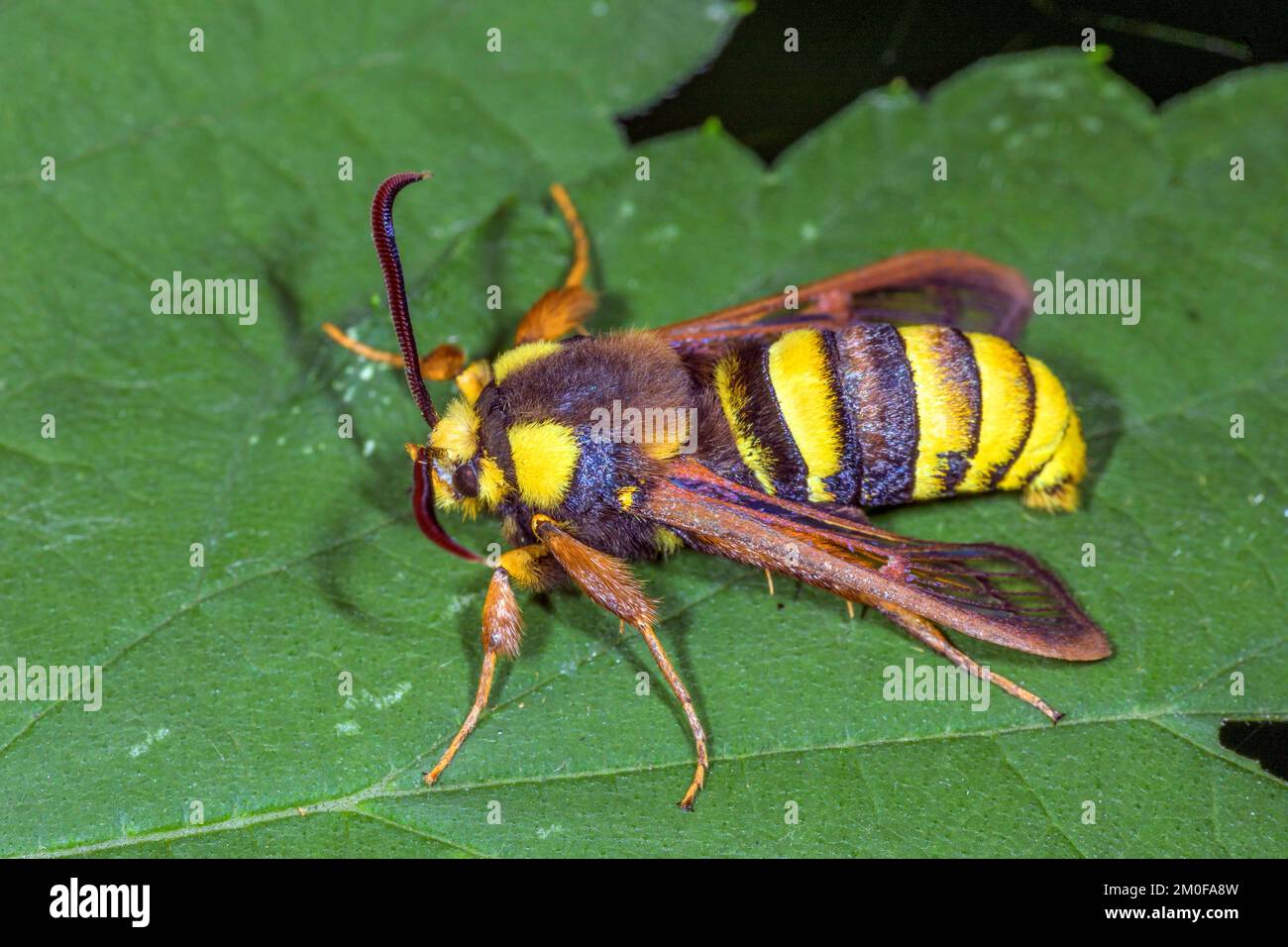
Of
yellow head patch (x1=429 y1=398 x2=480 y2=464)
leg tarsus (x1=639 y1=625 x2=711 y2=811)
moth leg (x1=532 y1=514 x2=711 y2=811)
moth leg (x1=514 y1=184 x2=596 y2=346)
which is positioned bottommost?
leg tarsus (x1=639 y1=625 x2=711 y2=811)

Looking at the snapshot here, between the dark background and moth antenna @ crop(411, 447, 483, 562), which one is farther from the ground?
the dark background

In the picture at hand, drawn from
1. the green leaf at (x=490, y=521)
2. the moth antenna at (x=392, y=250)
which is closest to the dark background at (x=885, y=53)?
the green leaf at (x=490, y=521)

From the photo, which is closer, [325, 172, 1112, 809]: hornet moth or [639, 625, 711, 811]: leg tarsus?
[639, 625, 711, 811]: leg tarsus

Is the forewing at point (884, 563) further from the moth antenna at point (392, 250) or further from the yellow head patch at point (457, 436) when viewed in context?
the moth antenna at point (392, 250)

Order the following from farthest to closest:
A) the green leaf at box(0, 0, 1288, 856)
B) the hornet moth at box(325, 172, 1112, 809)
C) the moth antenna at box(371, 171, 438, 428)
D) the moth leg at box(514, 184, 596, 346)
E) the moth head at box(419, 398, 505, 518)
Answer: the moth leg at box(514, 184, 596, 346)
the moth head at box(419, 398, 505, 518)
the hornet moth at box(325, 172, 1112, 809)
the moth antenna at box(371, 171, 438, 428)
the green leaf at box(0, 0, 1288, 856)

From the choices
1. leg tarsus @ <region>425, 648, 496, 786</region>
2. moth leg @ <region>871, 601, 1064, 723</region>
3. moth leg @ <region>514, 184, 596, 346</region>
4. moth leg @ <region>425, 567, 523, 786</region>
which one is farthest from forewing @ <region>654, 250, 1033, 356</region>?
leg tarsus @ <region>425, 648, 496, 786</region>

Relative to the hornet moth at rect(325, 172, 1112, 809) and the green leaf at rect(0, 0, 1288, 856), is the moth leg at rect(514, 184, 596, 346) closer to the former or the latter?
the hornet moth at rect(325, 172, 1112, 809)

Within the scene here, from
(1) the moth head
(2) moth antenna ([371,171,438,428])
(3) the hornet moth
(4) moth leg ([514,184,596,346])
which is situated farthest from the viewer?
(4) moth leg ([514,184,596,346])
